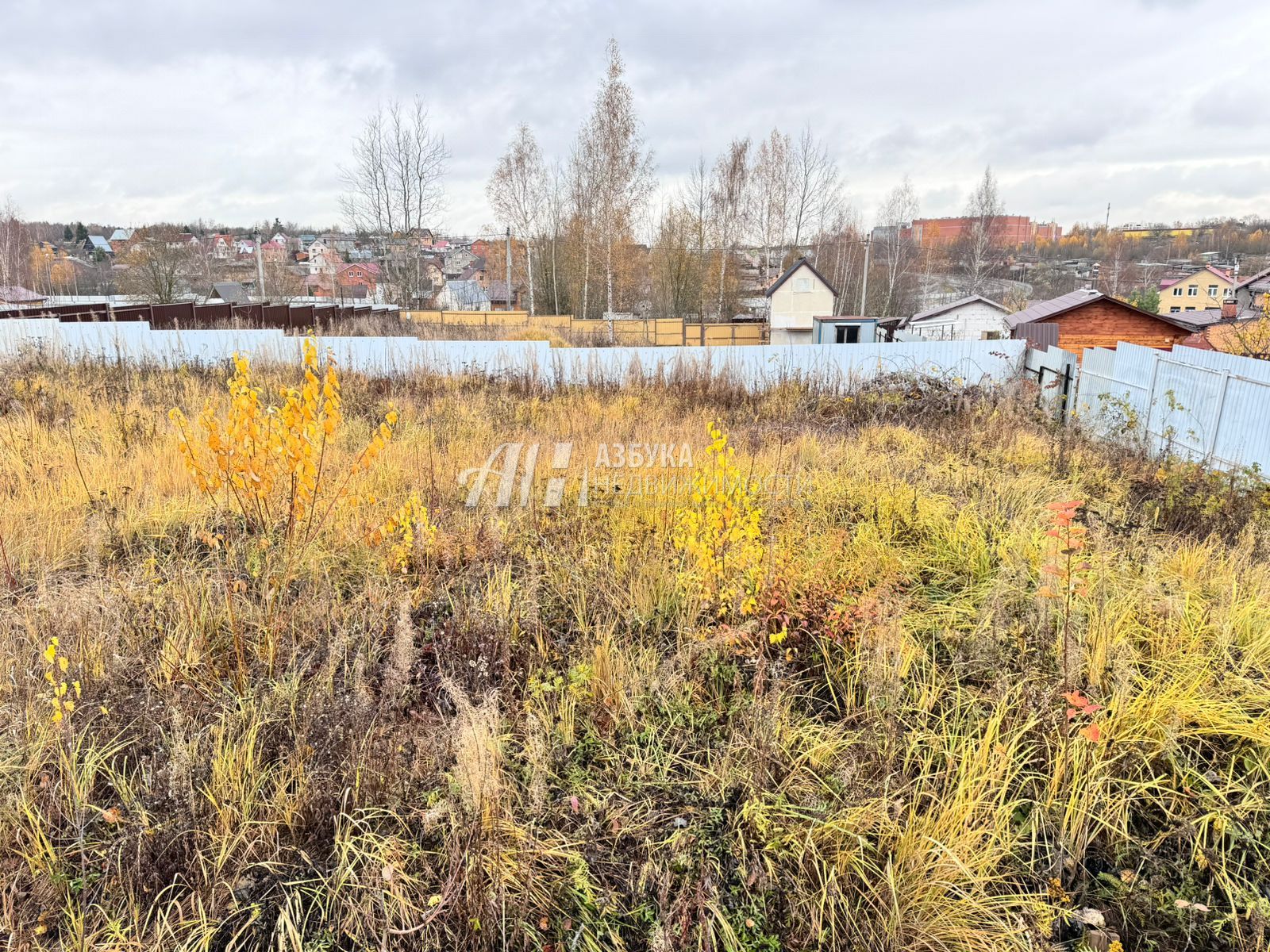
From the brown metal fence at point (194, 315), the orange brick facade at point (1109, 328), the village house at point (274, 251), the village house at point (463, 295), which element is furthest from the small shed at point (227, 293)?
the orange brick facade at point (1109, 328)

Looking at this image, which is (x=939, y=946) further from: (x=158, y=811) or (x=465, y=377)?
(x=465, y=377)

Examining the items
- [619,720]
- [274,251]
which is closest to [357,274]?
[274,251]

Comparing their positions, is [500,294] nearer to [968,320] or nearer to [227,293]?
[227,293]

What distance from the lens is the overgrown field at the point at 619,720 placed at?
4.98ft

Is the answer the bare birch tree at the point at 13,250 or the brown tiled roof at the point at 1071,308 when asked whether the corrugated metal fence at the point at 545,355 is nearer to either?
the brown tiled roof at the point at 1071,308

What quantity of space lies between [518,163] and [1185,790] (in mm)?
29744

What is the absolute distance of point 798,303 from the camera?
85.7 ft

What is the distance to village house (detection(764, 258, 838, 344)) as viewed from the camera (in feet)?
84.5

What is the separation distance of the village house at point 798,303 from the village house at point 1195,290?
40.9 metres

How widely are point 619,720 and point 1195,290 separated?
69.2 meters

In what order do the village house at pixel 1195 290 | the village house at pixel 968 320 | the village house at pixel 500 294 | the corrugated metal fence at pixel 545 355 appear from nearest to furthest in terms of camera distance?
the corrugated metal fence at pixel 545 355 → the village house at pixel 968 320 → the village house at pixel 500 294 → the village house at pixel 1195 290

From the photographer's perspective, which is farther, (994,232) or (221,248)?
(221,248)

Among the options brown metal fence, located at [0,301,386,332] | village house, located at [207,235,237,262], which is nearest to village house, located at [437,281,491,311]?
village house, located at [207,235,237,262]

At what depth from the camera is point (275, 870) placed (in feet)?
5.24
